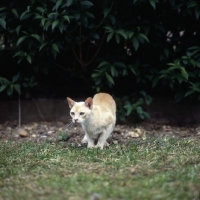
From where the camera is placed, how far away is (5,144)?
597 cm

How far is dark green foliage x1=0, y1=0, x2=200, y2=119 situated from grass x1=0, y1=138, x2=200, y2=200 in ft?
4.72

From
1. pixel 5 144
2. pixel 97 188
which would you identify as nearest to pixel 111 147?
pixel 5 144

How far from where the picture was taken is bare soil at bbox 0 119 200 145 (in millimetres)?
6371

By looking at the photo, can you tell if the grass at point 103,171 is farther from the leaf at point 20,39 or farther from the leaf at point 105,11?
the leaf at point 105,11

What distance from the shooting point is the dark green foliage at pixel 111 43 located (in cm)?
643

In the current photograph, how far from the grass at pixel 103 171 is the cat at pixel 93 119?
0.21m

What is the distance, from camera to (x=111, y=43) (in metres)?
7.27

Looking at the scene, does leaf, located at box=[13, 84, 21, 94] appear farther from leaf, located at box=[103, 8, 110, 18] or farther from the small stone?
leaf, located at box=[103, 8, 110, 18]

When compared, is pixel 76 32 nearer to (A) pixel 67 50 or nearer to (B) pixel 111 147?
(A) pixel 67 50

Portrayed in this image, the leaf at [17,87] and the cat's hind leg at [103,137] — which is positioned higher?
the leaf at [17,87]

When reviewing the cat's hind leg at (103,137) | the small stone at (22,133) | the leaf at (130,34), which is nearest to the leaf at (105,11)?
the leaf at (130,34)

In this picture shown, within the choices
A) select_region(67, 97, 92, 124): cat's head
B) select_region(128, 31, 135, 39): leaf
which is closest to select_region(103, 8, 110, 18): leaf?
select_region(128, 31, 135, 39): leaf

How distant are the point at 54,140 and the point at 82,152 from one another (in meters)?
1.15

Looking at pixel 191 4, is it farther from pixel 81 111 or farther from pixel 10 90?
pixel 10 90
